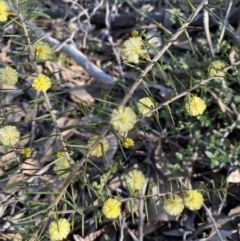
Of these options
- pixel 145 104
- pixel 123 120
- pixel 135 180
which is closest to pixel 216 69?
pixel 145 104

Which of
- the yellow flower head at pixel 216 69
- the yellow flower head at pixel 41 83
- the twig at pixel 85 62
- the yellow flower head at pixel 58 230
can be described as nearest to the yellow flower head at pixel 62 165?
the yellow flower head at pixel 58 230

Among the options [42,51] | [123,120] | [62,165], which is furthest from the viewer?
[62,165]

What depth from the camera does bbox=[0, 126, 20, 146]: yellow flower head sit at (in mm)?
1604

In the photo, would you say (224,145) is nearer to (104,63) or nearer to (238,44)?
(238,44)

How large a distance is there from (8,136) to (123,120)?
45 centimetres

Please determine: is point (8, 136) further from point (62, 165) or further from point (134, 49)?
point (134, 49)

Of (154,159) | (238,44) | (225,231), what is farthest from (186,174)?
(238,44)

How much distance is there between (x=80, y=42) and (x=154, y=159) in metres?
1.01

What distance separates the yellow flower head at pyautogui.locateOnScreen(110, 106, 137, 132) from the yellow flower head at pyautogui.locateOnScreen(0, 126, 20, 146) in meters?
0.39

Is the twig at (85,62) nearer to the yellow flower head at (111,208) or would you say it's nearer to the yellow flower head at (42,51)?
the yellow flower head at (42,51)

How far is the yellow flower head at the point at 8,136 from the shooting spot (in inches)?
63.1

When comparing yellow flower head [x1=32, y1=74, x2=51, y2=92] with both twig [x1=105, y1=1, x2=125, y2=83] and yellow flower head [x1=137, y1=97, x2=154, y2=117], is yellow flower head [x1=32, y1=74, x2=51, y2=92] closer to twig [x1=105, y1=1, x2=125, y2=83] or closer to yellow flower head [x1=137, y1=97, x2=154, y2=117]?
yellow flower head [x1=137, y1=97, x2=154, y2=117]

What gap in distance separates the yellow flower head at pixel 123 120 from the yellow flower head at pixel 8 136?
0.39 m

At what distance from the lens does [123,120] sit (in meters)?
1.45
